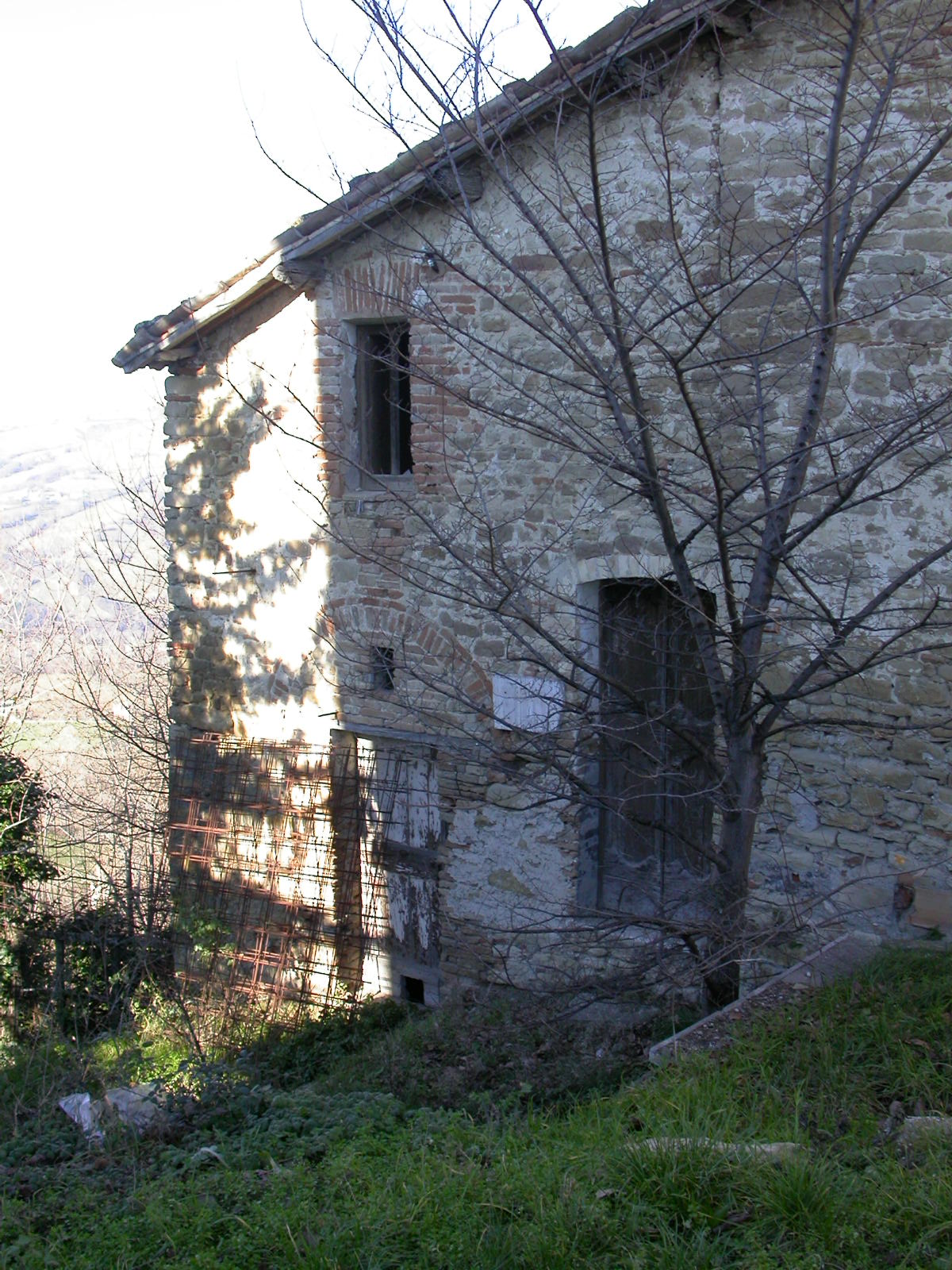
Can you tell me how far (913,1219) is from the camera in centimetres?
280

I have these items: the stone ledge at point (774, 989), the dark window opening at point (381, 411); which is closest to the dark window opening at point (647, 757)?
the stone ledge at point (774, 989)

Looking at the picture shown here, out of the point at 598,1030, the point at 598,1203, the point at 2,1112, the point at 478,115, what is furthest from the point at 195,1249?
the point at 478,115

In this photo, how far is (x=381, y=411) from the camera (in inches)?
287

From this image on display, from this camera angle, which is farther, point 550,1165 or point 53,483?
point 53,483

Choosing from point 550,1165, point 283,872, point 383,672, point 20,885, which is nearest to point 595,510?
point 383,672

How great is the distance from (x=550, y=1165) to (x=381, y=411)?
205 inches

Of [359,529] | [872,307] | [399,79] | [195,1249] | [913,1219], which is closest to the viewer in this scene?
[913,1219]

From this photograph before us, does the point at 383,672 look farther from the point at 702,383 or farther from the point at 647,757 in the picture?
the point at 702,383

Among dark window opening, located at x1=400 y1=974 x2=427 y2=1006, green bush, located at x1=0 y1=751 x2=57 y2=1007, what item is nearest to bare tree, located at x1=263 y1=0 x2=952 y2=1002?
dark window opening, located at x1=400 y1=974 x2=427 y2=1006

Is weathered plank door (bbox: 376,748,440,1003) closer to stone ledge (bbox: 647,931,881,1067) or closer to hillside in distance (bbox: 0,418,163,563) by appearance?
stone ledge (bbox: 647,931,881,1067)

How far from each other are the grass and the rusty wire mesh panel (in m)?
2.18

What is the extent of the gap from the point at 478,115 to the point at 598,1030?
4.37 meters

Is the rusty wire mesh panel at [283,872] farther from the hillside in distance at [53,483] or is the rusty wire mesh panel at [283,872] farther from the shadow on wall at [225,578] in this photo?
the hillside in distance at [53,483]

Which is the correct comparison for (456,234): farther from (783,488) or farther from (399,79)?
(783,488)
